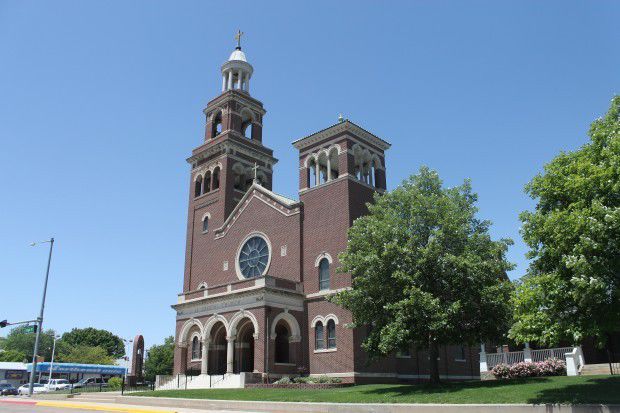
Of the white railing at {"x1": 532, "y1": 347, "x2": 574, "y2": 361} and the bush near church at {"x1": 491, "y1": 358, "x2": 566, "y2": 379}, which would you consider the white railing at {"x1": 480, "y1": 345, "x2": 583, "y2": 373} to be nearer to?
the white railing at {"x1": 532, "y1": 347, "x2": 574, "y2": 361}

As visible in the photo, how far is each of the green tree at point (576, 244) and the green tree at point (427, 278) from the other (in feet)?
21.7

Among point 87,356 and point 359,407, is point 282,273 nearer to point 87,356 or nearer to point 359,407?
point 359,407

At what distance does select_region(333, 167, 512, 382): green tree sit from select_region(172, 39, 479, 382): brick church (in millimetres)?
7368

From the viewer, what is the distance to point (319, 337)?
35.1 metres

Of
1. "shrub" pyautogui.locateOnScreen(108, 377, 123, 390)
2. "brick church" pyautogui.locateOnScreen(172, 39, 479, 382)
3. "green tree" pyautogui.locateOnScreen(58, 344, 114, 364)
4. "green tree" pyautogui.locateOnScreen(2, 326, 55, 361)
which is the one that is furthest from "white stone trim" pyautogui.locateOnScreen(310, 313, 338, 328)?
"green tree" pyautogui.locateOnScreen(2, 326, 55, 361)

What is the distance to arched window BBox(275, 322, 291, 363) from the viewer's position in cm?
3675

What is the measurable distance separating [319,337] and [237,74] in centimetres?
2736

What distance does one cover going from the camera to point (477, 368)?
42.4m

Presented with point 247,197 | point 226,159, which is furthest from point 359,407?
point 226,159

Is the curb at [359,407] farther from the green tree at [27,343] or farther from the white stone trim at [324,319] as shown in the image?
the green tree at [27,343]

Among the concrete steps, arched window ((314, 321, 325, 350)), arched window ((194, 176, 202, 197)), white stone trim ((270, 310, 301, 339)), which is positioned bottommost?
the concrete steps

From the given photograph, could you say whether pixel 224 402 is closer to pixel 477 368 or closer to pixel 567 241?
pixel 567 241

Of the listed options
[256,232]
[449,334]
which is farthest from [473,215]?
[256,232]

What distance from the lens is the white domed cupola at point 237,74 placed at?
50469 mm
